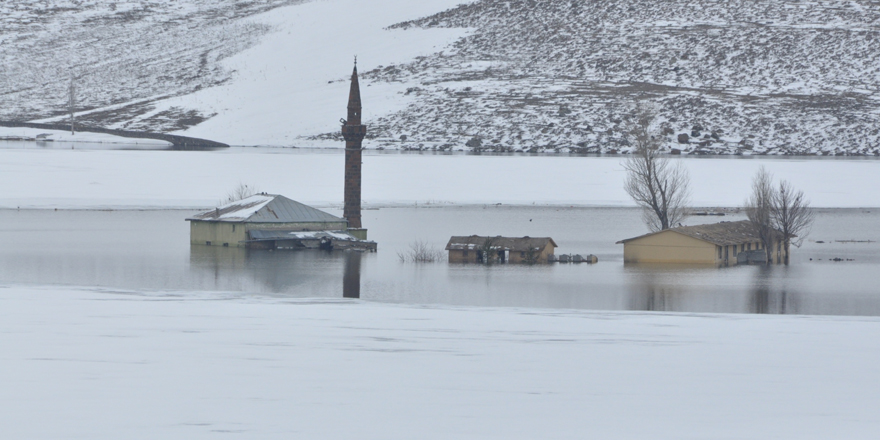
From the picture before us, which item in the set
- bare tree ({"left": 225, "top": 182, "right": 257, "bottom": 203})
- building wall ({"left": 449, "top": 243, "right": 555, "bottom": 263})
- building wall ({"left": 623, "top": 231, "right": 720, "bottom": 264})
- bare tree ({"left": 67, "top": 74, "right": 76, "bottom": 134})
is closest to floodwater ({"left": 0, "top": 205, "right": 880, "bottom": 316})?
building wall ({"left": 623, "top": 231, "right": 720, "bottom": 264})

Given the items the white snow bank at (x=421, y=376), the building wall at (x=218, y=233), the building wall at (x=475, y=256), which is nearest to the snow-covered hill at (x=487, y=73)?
the building wall at (x=218, y=233)

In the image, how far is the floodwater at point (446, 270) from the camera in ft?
103

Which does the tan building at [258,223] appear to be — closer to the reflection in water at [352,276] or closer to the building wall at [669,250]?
the reflection in water at [352,276]

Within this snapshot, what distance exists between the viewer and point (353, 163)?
57.9 m

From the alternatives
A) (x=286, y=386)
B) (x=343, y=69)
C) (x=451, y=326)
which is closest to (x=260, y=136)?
(x=343, y=69)

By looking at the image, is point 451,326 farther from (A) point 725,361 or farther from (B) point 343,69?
(B) point 343,69

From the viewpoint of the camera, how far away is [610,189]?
76.6 meters

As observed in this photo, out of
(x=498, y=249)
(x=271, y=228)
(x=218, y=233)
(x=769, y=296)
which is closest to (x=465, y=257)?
(x=498, y=249)

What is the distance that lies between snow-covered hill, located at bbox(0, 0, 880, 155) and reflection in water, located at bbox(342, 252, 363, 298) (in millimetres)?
55818

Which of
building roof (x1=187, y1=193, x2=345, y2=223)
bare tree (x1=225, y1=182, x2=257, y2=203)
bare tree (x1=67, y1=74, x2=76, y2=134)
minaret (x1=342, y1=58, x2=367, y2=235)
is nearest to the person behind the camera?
building roof (x1=187, y1=193, x2=345, y2=223)

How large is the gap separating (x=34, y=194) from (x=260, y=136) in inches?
1649

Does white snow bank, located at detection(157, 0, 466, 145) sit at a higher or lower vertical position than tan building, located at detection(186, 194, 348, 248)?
higher

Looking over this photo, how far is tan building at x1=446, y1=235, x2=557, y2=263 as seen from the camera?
45562mm

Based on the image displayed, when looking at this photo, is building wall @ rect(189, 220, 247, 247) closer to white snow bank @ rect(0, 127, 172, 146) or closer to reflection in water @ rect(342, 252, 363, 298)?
reflection in water @ rect(342, 252, 363, 298)
